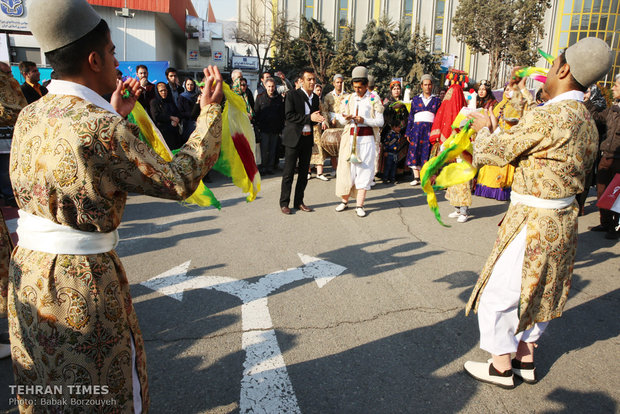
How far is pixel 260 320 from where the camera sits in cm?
333

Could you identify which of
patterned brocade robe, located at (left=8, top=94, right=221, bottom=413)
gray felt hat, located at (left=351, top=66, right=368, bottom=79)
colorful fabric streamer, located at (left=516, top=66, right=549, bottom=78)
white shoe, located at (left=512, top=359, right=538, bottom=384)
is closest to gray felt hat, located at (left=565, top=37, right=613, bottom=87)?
colorful fabric streamer, located at (left=516, top=66, right=549, bottom=78)

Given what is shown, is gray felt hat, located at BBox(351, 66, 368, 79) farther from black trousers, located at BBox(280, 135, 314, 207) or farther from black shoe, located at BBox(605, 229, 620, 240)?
black shoe, located at BBox(605, 229, 620, 240)

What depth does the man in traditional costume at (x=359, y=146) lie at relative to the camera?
21.1 ft

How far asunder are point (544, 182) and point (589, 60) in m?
0.68

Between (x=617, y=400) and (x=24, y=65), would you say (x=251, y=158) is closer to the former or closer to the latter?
(x=617, y=400)

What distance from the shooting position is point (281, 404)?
2430 mm

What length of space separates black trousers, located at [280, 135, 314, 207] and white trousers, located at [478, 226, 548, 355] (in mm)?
4173

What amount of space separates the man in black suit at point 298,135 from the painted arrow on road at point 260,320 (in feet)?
6.47

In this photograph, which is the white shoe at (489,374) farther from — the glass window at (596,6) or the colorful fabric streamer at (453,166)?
the glass window at (596,6)

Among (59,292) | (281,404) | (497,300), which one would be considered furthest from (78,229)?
(497,300)

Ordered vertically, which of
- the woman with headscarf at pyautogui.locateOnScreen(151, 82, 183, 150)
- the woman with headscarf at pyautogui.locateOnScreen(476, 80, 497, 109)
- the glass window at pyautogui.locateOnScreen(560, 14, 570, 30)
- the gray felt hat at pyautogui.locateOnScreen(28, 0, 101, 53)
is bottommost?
the woman with headscarf at pyautogui.locateOnScreen(151, 82, 183, 150)

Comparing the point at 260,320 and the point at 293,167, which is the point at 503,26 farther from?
the point at 260,320

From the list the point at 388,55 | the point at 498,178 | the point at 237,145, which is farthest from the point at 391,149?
the point at 388,55

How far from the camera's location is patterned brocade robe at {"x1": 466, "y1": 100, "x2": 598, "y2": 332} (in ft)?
7.46
